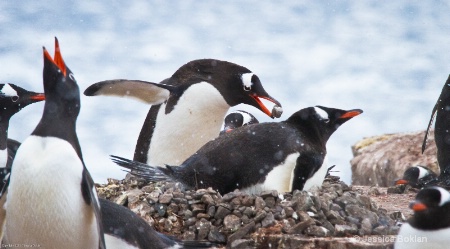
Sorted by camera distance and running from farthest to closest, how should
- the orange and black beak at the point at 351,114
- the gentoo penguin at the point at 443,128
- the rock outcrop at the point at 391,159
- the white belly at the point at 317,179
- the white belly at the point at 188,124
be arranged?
1. the rock outcrop at the point at 391,159
2. the gentoo penguin at the point at 443,128
3. the white belly at the point at 188,124
4. the orange and black beak at the point at 351,114
5. the white belly at the point at 317,179

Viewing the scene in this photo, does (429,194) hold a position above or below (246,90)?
below

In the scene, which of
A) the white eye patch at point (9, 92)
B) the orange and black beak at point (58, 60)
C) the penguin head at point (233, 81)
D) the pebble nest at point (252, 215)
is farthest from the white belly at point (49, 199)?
the penguin head at point (233, 81)

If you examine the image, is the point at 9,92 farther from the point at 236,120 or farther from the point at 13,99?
the point at 236,120

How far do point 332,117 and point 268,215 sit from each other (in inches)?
52.1

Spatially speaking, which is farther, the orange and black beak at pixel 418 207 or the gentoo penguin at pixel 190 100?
the gentoo penguin at pixel 190 100

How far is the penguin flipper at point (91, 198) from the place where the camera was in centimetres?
291

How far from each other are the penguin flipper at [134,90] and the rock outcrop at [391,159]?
5736 mm

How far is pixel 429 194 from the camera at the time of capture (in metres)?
3.29

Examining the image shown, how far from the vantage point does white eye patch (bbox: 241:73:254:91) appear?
540 centimetres

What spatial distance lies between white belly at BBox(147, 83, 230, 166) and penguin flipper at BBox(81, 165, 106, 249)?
8.14ft

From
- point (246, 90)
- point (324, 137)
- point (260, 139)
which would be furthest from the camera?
point (246, 90)

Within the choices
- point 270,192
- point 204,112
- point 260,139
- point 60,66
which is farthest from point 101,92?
point 60,66

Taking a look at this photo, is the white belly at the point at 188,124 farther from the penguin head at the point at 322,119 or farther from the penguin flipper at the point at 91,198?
the penguin flipper at the point at 91,198

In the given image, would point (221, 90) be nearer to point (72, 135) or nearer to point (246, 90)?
point (246, 90)
